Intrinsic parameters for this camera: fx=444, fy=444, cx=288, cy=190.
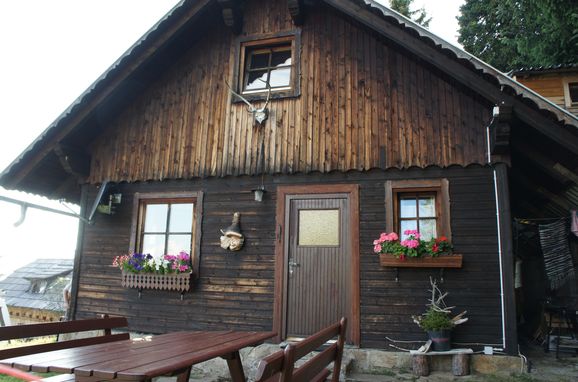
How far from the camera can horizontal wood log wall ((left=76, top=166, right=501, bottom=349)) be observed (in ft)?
19.4

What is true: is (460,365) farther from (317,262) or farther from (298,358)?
(298,358)

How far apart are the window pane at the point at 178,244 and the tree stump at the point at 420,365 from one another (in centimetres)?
386

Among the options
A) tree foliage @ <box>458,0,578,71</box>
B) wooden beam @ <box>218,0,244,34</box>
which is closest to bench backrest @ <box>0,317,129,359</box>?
wooden beam @ <box>218,0,244,34</box>

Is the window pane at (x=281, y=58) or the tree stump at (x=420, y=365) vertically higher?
the window pane at (x=281, y=58)

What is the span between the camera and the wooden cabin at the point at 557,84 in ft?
38.7

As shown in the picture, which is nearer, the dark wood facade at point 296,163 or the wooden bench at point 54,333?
the wooden bench at point 54,333

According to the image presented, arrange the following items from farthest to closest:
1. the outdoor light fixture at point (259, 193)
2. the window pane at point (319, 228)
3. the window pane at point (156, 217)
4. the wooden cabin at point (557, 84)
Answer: the wooden cabin at point (557, 84)
the window pane at point (156, 217)
the outdoor light fixture at point (259, 193)
the window pane at point (319, 228)

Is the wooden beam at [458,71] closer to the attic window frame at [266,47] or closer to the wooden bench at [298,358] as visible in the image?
the attic window frame at [266,47]

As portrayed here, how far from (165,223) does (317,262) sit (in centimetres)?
278

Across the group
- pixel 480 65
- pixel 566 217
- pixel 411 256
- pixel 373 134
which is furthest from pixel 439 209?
pixel 566 217

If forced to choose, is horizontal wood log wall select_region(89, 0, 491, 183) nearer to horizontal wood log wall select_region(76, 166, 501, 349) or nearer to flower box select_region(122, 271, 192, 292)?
horizontal wood log wall select_region(76, 166, 501, 349)

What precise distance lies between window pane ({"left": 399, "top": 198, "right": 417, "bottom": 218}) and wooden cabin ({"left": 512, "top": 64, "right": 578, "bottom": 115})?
7.58m

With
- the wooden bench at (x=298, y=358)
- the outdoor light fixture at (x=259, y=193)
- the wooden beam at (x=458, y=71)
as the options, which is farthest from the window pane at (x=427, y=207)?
the wooden bench at (x=298, y=358)

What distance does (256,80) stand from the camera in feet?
24.9
